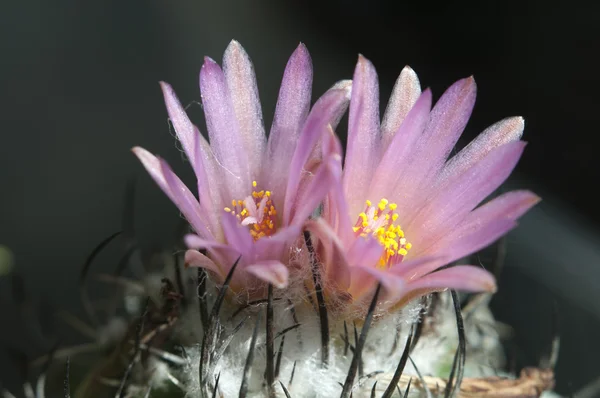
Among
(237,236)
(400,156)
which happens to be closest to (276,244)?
(237,236)

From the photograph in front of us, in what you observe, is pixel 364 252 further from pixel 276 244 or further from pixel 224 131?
pixel 224 131

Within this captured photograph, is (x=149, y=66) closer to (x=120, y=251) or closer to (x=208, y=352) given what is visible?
(x=120, y=251)

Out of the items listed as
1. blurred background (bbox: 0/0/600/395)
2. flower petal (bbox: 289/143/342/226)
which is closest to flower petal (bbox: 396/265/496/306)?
flower petal (bbox: 289/143/342/226)

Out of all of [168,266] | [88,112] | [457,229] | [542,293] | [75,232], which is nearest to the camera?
[457,229]

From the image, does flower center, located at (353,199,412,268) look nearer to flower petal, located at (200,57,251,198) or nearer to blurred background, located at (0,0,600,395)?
flower petal, located at (200,57,251,198)

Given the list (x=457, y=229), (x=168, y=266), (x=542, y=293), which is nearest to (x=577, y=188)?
(x=542, y=293)

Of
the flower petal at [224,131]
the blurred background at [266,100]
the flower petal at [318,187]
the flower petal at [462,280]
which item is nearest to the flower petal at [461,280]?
the flower petal at [462,280]
